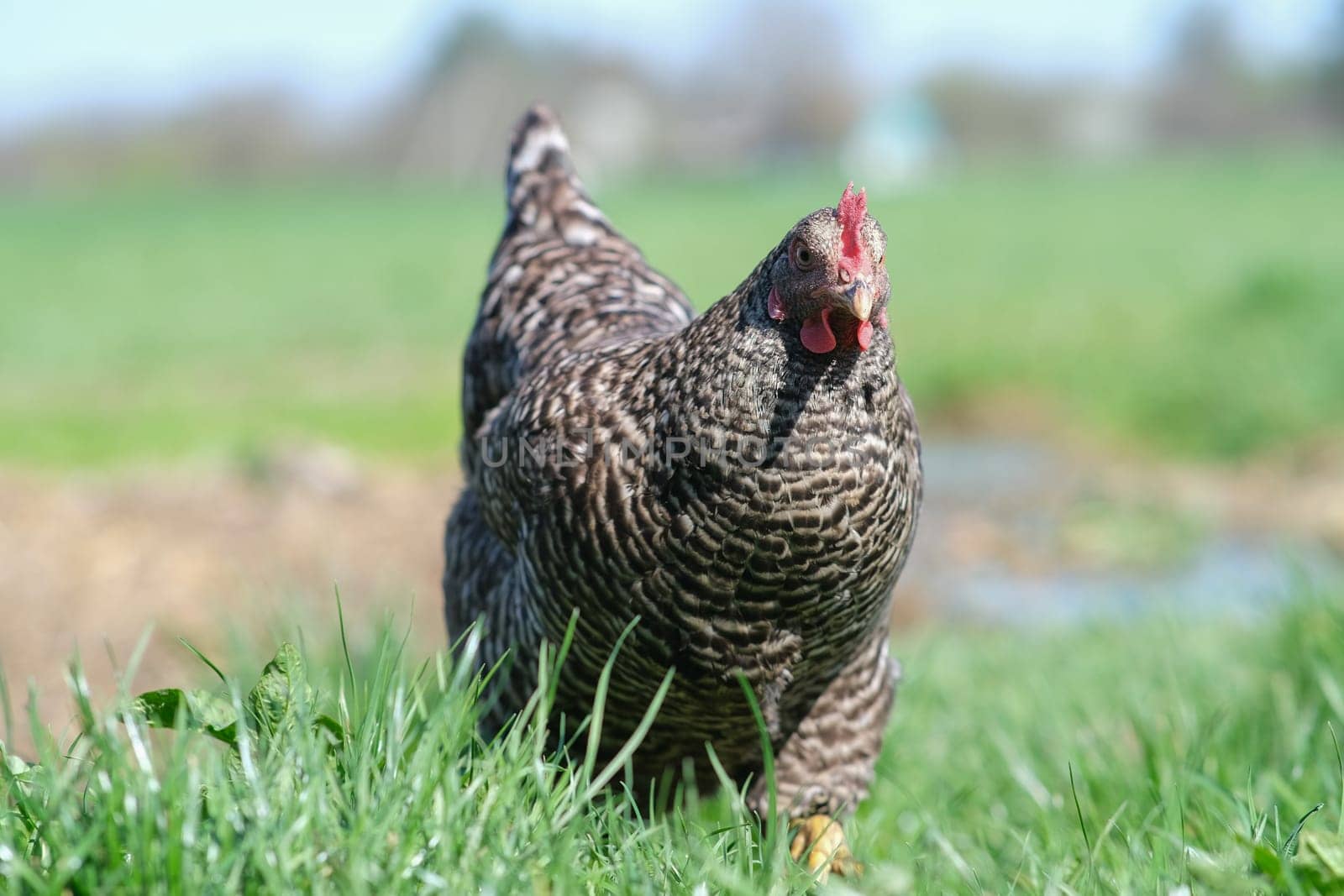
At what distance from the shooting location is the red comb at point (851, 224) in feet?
7.68

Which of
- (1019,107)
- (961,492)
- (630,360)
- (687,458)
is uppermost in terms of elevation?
(1019,107)

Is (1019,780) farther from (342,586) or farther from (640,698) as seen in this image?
(342,586)

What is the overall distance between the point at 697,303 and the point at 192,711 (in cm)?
1625

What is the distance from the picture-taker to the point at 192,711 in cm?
212

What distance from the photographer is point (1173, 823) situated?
234 cm

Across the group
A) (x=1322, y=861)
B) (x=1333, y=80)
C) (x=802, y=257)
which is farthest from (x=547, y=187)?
(x=1333, y=80)

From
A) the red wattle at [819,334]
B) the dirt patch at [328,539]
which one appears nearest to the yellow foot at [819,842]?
the red wattle at [819,334]

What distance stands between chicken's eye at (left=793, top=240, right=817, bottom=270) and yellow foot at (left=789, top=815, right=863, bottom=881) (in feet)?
4.07

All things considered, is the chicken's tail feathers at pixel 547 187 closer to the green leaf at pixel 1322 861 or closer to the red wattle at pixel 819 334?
the red wattle at pixel 819 334

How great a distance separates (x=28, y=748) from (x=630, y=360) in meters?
2.68

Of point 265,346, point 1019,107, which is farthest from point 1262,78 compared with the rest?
point 265,346

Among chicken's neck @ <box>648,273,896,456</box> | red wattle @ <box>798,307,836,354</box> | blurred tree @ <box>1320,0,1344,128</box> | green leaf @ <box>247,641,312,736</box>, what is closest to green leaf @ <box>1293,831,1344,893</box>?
chicken's neck @ <box>648,273,896,456</box>

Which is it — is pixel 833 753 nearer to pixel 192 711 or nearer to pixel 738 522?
pixel 738 522

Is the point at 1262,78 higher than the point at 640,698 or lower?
higher
